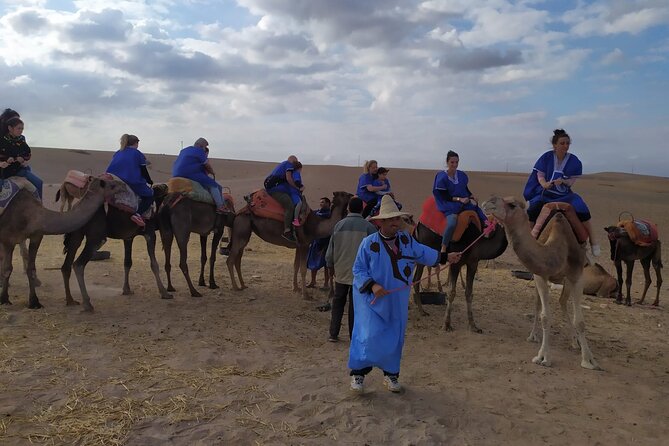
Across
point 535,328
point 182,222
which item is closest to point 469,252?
point 535,328

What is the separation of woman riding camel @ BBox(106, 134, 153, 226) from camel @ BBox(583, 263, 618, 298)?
9.68 meters

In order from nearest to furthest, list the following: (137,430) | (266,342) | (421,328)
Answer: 1. (137,430)
2. (266,342)
3. (421,328)

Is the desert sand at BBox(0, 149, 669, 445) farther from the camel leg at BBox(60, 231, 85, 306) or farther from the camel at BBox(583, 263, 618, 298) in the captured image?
the camel at BBox(583, 263, 618, 298)

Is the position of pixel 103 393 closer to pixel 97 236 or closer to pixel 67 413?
pixel 67 413

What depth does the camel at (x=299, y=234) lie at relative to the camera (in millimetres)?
10359

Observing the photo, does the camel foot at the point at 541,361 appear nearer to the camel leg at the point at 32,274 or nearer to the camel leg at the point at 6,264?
the camel leg at the point at 32,274

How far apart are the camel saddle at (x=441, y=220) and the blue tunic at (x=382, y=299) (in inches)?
127

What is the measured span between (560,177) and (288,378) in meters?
4.47

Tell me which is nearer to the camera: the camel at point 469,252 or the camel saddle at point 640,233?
the camel at point 469,252

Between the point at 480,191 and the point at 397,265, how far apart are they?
36.0 m

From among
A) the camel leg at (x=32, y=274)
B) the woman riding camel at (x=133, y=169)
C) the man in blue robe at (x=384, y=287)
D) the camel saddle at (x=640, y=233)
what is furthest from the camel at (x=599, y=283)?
the camel leg at (x=32, y=274)

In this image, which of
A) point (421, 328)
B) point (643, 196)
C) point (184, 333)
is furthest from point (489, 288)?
point (643, 196)

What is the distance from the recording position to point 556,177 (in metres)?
7.12

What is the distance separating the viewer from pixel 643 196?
40.8m
